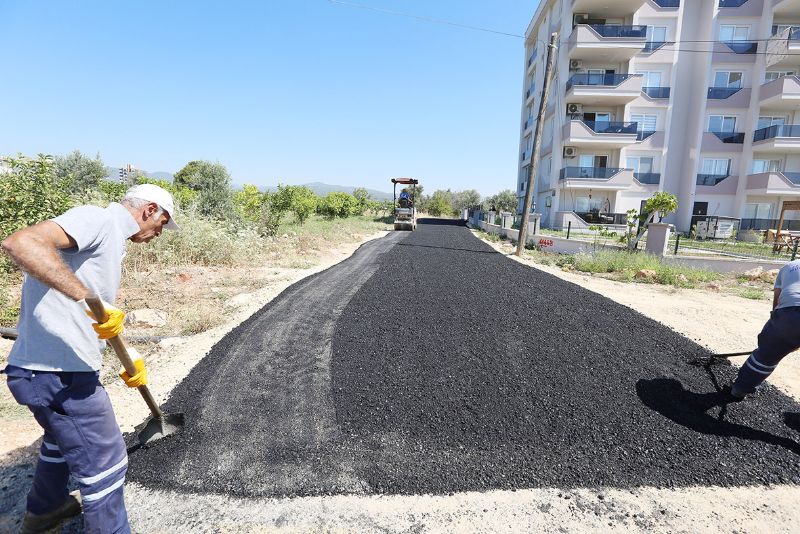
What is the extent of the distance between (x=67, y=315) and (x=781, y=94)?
98.7ft

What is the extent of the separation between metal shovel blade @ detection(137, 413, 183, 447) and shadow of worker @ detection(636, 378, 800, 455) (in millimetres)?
3890

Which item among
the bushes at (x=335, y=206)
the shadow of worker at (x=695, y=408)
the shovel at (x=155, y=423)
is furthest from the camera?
Result: the bushes at (x=335, y=206)

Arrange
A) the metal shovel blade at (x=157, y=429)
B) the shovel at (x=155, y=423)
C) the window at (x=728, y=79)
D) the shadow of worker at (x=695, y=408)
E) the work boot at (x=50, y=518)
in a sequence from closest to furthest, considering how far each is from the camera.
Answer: the work boot at (x=50, y=518), the shovel at (x=155, y=423), the metal shovel blade at (x=157, y=429), the shadow of worker at (x=695, y=408), the window at (x=728, y=79)

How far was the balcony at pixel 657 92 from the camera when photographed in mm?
23484

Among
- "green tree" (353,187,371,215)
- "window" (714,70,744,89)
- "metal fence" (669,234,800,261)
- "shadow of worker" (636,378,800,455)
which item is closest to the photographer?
"shadow of worker" (636,378,800,455)

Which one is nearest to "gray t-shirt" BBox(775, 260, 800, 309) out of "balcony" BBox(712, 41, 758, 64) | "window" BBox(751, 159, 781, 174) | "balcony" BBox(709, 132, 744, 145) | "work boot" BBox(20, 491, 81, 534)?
"work boot" BBox(20, 491, 81, 534)

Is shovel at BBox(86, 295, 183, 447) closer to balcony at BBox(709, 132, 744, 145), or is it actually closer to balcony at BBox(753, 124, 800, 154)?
balcony at BBox(753, 124, 800, 154)

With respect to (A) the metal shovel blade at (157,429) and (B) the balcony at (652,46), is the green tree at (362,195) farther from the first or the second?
(A) the metal shovel blade at (157,429)

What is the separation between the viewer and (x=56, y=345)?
5.82ft

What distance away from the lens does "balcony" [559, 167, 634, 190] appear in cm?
2289

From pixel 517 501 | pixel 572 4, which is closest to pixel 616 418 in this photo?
pixel 517 501

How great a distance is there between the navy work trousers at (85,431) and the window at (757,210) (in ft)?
99.4

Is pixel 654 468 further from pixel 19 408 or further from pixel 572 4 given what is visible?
pixel 572 4

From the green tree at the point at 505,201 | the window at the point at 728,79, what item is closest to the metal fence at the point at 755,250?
the window at the point at 728,79
